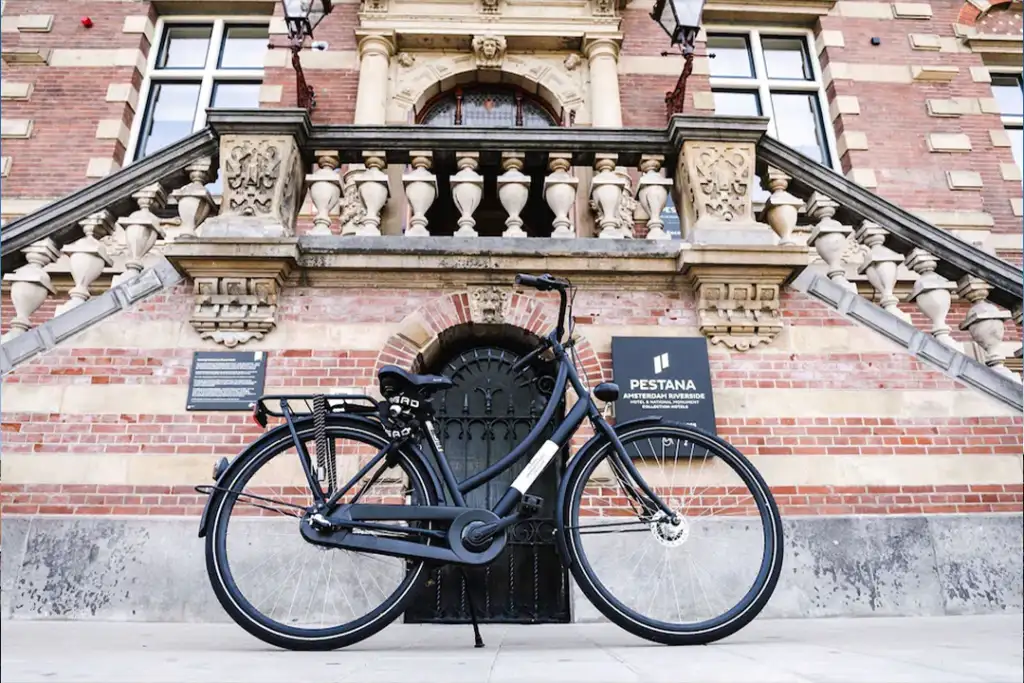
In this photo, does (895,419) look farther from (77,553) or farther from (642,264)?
(77,553)

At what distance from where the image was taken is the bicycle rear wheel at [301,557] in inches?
102

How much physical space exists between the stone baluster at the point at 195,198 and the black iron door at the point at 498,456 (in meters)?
2.05

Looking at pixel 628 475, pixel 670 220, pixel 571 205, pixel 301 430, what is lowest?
pixel 628 475

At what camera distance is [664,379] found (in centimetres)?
437

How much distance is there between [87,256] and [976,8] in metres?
11.3

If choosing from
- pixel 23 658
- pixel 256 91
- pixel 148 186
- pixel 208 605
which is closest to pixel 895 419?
pixel 208 605

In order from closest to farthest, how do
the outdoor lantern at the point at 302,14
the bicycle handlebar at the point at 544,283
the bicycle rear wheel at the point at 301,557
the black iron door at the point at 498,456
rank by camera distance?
the bicycle rear wheel at the point at 301,557 → the bicycle handlebar at the point at 544,283 → the black iron door at the point at 498,456 → the outdoor lantern at the point at 302,14

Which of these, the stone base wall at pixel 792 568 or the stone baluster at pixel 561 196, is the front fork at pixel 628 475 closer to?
the stone base wall at pixel 792 568

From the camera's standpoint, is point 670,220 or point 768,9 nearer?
point 670,220

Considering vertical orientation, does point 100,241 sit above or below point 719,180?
below

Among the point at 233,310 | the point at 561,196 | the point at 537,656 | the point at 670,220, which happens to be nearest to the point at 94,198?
the point at 233,310

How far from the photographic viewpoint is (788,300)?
463cm

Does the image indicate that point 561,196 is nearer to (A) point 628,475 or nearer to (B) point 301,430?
(A) point 628,475

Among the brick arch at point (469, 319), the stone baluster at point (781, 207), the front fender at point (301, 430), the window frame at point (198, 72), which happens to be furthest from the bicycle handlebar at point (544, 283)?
the window frame at point (198, 72)
